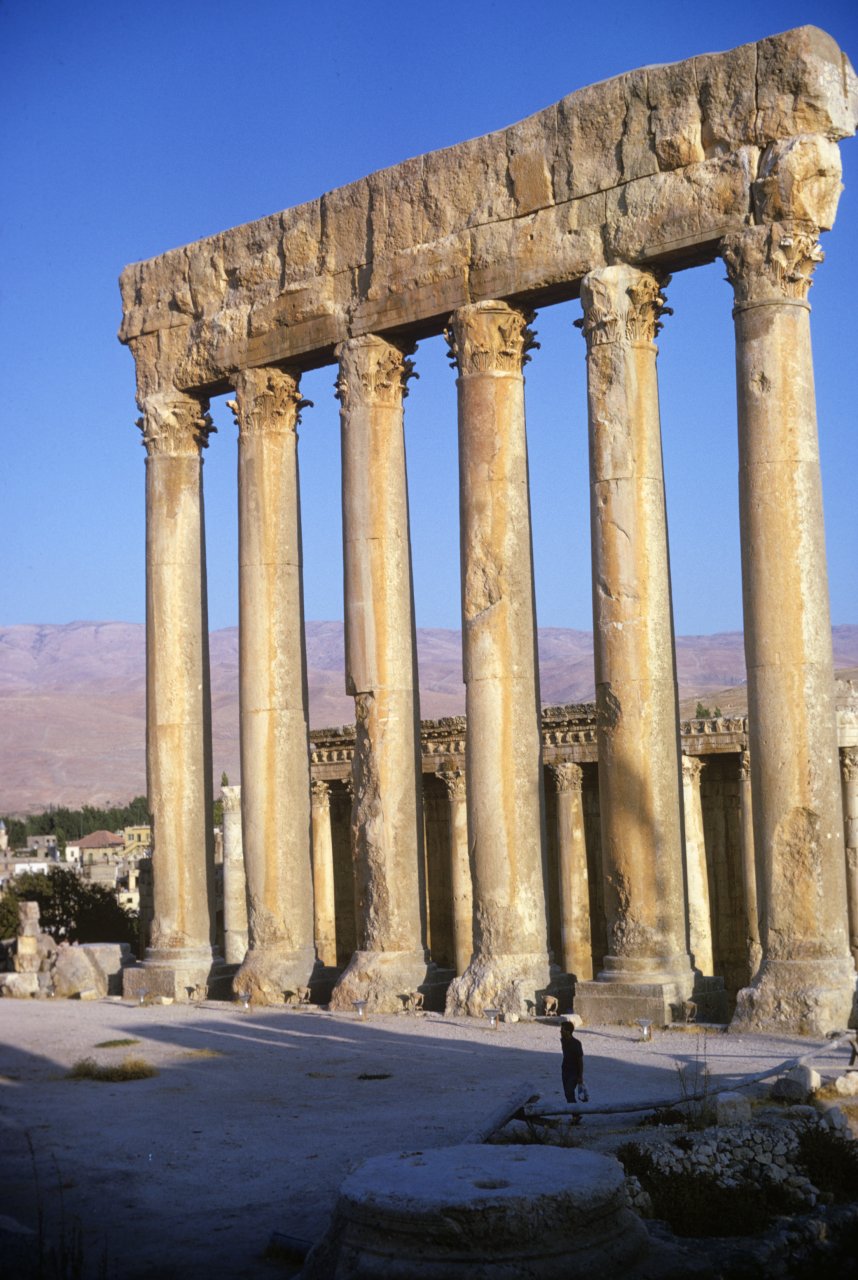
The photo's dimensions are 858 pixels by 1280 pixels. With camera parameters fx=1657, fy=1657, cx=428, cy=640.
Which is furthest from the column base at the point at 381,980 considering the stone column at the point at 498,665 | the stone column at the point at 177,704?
the stone column at the point at 177,704

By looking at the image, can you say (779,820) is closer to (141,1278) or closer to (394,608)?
(394,608)

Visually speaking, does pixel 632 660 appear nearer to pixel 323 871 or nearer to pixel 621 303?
pixel 621 303

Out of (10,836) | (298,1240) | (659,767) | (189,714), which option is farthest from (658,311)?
(10,836)

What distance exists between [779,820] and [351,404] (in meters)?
10.1

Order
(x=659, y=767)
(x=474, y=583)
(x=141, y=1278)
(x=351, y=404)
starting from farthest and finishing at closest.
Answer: (x=351, y=404)
(x=474, y=583)
(x=659, y=767)
(x=141, y=1278)

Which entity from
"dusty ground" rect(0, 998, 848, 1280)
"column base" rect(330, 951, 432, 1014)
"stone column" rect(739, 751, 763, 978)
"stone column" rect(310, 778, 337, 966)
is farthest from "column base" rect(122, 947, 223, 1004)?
"stone column" rect(310, 778, 337, 966)

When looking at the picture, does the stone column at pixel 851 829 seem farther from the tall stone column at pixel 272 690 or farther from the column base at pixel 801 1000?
the column base at pixel 801 1000

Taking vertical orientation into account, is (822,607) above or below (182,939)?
above

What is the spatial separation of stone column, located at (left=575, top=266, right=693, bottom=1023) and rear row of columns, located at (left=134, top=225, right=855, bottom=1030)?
3 cm

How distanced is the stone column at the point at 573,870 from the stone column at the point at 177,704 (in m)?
11.5

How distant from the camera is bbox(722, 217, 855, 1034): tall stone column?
2108cm

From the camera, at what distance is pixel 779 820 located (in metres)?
21.4

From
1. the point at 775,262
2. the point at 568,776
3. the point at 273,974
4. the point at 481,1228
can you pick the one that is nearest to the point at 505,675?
the point at 273,974

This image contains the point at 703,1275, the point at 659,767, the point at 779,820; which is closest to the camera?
the point at 703,1275
